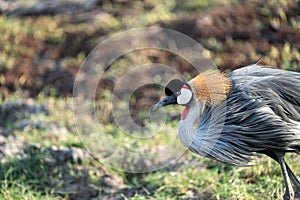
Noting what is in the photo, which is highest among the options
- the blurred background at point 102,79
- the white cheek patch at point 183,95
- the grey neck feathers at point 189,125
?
the white cheek patch at point 183,95

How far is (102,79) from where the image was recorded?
27.2 ft

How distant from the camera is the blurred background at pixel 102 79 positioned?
5.32 metres

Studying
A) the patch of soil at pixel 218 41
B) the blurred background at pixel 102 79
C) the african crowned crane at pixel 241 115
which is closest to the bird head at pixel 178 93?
the african crowned crane at pixel 241 115

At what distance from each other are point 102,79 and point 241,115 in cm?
420

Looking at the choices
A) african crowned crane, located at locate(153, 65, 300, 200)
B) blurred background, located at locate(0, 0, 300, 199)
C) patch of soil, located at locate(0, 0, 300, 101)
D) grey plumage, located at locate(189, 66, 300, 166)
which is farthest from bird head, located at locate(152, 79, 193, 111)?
patch of soil, located at locate(0, 0, 300, 101)

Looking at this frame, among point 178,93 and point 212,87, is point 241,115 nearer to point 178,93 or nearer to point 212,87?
point 212,87

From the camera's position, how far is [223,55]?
8172 mm

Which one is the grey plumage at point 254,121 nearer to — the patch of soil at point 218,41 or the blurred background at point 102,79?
the blurred background at point 102,79

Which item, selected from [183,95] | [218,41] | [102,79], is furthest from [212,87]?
[218,41]

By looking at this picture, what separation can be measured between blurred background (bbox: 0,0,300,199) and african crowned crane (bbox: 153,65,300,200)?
603 millimetres

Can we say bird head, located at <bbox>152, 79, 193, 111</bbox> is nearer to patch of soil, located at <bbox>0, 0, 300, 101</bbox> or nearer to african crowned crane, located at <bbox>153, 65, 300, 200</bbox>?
african crowned crane, located at <bbox>153, 65, 300, 200</bbox>

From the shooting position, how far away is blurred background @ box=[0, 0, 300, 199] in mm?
5316

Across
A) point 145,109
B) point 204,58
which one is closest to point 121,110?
point 145,109

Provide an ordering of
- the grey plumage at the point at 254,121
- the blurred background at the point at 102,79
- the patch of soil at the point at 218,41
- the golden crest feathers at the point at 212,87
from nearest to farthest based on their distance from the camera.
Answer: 1. the grey plumage at the point at 254,121
2. the golden crest feathers at the point at 212,87
3. the blurred background at the point at 102,79
4. the patch of soil at the point at 218,41
